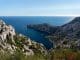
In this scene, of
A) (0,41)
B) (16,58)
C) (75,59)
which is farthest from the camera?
(0,41)

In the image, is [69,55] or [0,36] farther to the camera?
[0,36]

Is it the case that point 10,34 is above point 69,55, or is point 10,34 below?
below

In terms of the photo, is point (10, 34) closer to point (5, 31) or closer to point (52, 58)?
point (5, 31)

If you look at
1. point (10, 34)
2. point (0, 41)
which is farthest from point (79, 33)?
point (0, 41)

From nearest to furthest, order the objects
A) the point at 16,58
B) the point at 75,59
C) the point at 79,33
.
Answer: the point at 16,58
the point at 75,59
the point at 79,33

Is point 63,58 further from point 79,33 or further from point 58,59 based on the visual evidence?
point 79,33

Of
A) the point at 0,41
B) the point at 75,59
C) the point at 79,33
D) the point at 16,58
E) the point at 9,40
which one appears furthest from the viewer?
the point at 79,33

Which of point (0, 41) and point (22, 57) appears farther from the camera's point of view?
point (0, 41)

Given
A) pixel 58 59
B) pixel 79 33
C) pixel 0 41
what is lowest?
pixel 79 33

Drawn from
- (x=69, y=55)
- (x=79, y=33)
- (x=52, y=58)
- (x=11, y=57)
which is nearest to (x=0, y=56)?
(x=11, y=57)
